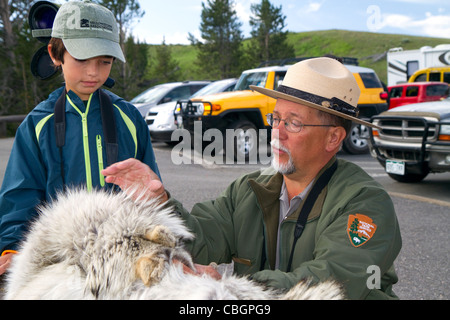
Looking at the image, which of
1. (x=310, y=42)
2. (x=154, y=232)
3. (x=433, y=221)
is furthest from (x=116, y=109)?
(x=310, y=42)

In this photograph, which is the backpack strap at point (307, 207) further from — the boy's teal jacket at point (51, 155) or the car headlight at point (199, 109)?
the car headlight at point (199, 109)

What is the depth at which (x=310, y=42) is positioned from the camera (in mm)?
69750

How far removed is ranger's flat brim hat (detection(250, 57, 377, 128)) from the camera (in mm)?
2297

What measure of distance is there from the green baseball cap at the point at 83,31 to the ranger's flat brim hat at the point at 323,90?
0.89 meters

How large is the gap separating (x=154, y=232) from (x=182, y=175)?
8.98 meters

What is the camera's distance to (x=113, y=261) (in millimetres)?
1301

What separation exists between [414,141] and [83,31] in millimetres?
7049

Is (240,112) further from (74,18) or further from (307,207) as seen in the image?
(307,207)

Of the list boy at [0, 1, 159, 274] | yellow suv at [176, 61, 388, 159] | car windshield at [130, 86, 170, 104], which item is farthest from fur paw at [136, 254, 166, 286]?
car windshield at [130, 86, 170, 104]

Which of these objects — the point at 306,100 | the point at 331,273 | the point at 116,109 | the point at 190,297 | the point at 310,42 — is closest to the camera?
the point at 190,297

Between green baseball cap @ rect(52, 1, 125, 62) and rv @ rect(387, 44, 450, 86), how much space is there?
78.3 feet

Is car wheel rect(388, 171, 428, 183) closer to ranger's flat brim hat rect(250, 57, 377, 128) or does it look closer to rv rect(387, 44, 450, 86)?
ranger's flat brim hat rect(250, 57, 377, 128)

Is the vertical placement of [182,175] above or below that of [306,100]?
below
